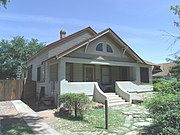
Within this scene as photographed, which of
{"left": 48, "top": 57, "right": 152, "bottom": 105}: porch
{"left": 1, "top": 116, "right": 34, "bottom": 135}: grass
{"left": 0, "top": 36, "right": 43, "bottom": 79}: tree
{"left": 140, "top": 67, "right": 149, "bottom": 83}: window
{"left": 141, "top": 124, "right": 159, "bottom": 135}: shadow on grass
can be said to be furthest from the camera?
{"left": 0, "top": 36, "right": 43, "bottom": 79}: tree

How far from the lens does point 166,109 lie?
7.23 meters

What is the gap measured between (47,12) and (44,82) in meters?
6.06

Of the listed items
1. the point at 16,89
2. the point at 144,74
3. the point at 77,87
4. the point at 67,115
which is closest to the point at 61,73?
the point at 77,87

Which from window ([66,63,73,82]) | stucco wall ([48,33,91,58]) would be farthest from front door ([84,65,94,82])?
stucco wall ([48,33,91,58])

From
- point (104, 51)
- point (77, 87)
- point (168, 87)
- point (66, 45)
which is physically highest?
point (66, 45)

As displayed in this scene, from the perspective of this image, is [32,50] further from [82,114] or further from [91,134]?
[91,134]

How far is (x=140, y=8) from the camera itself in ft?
39.7

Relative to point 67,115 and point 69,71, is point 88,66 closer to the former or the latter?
point 69,71

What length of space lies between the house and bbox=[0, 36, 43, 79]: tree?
1845cm

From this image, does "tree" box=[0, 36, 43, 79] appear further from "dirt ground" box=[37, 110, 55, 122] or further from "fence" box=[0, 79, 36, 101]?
"dirt ground" box=[37, 110, 55, 122]

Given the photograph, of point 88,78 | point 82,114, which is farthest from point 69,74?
point 82,114

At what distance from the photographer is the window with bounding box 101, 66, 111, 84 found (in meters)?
21.3

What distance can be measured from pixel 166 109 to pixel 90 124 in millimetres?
3898

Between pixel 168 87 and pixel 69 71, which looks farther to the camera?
pixel 69 71
